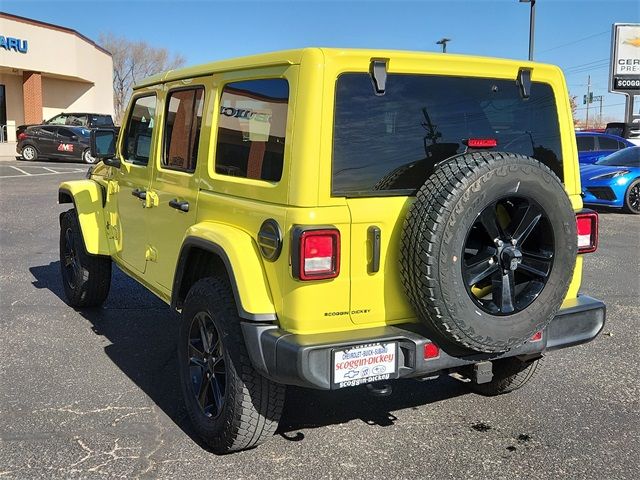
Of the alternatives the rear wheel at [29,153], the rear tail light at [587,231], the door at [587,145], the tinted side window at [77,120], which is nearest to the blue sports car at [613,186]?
the door at [587,145]

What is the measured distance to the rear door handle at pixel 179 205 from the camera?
3.63m

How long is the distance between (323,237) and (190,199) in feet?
3.81

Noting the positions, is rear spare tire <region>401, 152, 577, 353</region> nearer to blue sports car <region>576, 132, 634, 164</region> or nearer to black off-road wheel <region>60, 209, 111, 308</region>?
black off-road wheel <region>60, 209, 111, 308</region>

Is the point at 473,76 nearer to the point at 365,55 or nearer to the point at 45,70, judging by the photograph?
the point at 365,55

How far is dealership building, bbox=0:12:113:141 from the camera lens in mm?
29078

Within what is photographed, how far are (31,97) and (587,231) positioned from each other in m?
31.4

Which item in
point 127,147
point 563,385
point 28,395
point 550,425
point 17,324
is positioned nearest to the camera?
point 550,425

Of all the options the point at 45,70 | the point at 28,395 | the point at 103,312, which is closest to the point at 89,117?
the point at 45,70

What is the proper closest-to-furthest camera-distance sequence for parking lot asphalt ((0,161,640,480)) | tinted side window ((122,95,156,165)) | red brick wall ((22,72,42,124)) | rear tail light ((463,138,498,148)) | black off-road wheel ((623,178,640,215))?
rear tail light ((463,138,498,148)) < parking lot asphalt ((0,161,640,480)) < tinted side window ((122,95,156,165)) < black off-road wheel ((623,178,640,215)) < red brick wall ((22,72,42,124))

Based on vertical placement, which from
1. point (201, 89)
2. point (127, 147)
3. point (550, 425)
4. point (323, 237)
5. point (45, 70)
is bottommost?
point (550, 425)

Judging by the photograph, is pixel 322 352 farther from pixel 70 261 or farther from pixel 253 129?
pixel 70 261

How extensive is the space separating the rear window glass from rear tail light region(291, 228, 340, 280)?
0.71 ft

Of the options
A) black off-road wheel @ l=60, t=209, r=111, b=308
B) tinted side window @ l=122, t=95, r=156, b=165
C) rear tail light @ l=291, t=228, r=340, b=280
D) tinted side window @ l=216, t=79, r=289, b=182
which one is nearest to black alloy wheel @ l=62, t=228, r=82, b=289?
black off-road wheel @ l=60, t=209, r=111, b=308

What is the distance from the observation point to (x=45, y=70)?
30.4 metres
